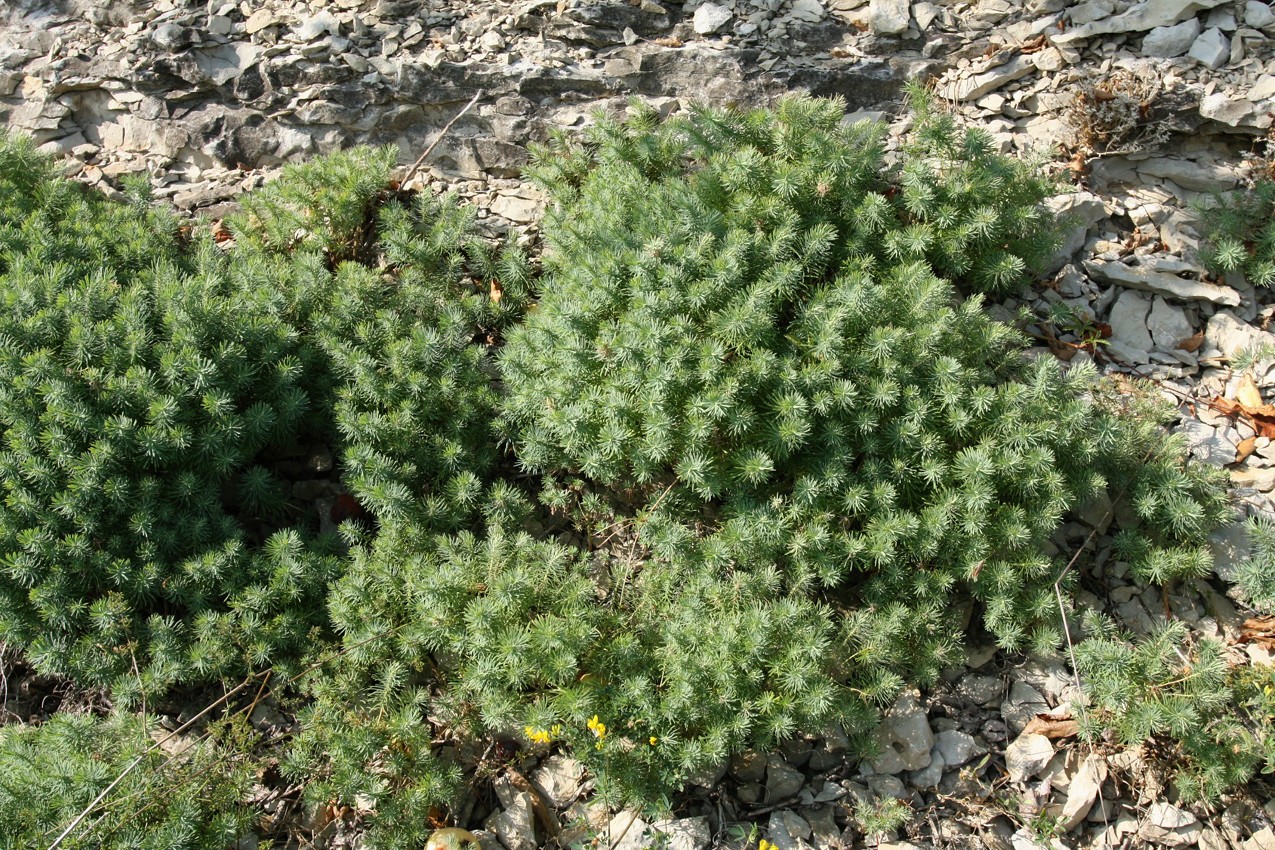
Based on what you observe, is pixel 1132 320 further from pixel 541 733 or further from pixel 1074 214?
pixel 541 733

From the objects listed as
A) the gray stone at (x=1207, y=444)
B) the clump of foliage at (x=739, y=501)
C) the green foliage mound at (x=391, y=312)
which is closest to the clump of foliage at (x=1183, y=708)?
the clump of foliage at (x=739, y=501)

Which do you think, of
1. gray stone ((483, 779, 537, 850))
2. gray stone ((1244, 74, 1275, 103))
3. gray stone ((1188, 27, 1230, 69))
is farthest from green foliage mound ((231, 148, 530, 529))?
gray stone ((1244, 74, 1275, 103))

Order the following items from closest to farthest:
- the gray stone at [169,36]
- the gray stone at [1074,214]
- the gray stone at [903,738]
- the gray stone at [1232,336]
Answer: the gray stone at [903,738], the gray stone at [1232,336], the gray stone at [1074,214], the gray stone at [169,36]

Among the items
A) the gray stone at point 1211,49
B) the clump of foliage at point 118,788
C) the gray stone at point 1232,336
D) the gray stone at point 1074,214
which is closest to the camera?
the clump of foliage at point 118,788

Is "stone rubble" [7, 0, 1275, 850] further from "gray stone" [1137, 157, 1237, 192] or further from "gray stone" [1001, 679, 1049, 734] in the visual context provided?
"gray stone" [1001, 679, 1049, 734]

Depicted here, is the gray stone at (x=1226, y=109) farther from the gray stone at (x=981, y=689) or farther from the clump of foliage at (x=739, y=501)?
the gray stone at (x=981, y=689)

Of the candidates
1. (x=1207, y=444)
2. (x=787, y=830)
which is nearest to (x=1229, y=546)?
(x=1207, y=444)
